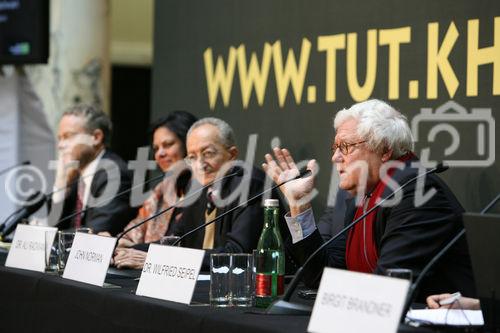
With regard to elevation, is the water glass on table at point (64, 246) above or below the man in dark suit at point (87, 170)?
below

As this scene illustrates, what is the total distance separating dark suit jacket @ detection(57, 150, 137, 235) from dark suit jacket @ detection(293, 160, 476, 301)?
2.03 metres

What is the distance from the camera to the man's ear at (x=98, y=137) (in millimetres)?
4977

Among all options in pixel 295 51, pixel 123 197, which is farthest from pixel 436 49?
pixel 123 197

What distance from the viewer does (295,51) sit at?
4.62 m

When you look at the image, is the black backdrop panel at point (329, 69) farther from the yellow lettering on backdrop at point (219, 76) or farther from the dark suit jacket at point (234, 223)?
the dark suit jacket at point (234, 223)

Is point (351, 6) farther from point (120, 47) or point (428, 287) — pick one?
point (120, 47)

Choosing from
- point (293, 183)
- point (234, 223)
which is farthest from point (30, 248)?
point (293, 183)

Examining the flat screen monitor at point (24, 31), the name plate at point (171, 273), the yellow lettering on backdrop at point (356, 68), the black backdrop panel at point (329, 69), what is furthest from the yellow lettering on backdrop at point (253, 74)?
the name plate at point (171, 273)

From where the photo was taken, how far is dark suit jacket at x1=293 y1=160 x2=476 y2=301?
2.63 m

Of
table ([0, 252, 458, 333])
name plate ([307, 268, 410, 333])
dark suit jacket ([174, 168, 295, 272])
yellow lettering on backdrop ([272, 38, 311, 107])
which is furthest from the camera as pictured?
yellow lettering on backdrop ([272, 38, 311, 107])

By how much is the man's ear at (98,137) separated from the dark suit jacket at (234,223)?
3.40 feet

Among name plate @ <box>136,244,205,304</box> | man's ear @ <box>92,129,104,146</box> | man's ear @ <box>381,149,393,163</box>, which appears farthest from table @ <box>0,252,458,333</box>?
man's ear @ <box>92,129,104,146</box>

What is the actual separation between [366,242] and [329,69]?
164cm

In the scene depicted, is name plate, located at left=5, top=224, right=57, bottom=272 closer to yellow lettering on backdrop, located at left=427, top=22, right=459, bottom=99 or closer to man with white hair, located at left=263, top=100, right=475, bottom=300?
man with white hair, located at left=263, top=100, right=475, bottom=300
